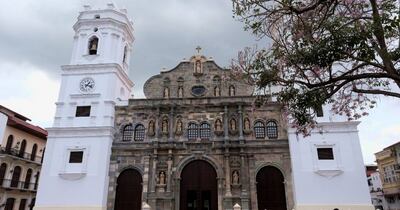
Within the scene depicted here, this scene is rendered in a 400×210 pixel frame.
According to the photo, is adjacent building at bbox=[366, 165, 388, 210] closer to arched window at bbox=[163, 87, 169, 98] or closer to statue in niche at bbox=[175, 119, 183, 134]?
statue in niche at bbox=[175, 119, 183, 134]

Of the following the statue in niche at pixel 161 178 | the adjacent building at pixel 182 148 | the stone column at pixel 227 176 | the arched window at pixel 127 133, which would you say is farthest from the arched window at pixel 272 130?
the arched window at pixel 127 133

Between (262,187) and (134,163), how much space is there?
9175 mm

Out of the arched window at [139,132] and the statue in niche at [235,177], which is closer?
the statue in niche at [235,177]

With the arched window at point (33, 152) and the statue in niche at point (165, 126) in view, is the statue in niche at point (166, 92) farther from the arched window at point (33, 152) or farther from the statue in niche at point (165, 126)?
the arched window at point (33, 152)

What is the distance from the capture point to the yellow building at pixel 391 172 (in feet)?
96.6

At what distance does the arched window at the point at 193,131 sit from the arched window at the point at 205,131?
37cm

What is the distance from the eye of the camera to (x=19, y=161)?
26828 mm

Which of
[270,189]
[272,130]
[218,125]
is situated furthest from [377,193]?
[218,125]

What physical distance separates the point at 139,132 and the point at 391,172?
25.5 meters

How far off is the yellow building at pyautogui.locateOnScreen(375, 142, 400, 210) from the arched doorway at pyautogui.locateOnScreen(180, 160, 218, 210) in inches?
747

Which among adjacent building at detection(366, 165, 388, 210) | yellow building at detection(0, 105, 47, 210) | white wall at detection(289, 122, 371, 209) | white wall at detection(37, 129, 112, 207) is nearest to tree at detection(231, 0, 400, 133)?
white wall at detection(289, 122, 371, 209)

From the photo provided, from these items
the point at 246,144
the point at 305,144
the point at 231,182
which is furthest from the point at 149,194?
the point at 305,144

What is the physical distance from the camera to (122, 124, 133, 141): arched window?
75.3 ft

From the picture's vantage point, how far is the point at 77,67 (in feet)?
79.8
